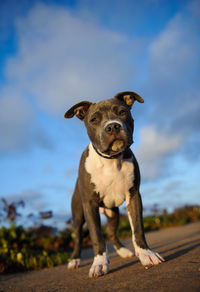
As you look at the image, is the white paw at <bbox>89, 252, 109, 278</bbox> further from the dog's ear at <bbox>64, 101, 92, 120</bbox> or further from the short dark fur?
the dog's ear at <bbox>64, 101, 92, 120</bbox>

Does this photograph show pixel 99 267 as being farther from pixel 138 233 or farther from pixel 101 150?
pixel 101 150

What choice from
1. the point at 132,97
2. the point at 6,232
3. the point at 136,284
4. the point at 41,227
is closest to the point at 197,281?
the point at 136,284

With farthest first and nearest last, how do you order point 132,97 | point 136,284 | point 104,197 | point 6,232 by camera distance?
1. point 6,232
2. point 132,97
3. point 104,197
4. point 136,284

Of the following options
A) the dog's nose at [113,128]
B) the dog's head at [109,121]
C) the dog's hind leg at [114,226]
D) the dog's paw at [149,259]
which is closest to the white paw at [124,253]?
the dog's hind leg at [114,226]

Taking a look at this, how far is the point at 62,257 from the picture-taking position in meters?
5.27

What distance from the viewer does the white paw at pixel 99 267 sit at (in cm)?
305

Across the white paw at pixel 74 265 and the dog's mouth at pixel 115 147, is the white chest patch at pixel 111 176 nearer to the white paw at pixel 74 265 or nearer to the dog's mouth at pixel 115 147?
the dog's mouth at pixel 115 147

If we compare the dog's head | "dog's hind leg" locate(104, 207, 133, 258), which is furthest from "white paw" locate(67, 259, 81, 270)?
the dog's head

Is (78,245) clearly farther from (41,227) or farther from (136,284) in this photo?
(41,227)

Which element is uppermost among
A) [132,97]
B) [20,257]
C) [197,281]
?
[132,97]

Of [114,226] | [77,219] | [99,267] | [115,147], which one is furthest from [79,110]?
[99,267]

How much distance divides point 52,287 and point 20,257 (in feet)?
7.20

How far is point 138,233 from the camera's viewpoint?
3.43 meters

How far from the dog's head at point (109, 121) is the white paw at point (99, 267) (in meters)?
1.30
